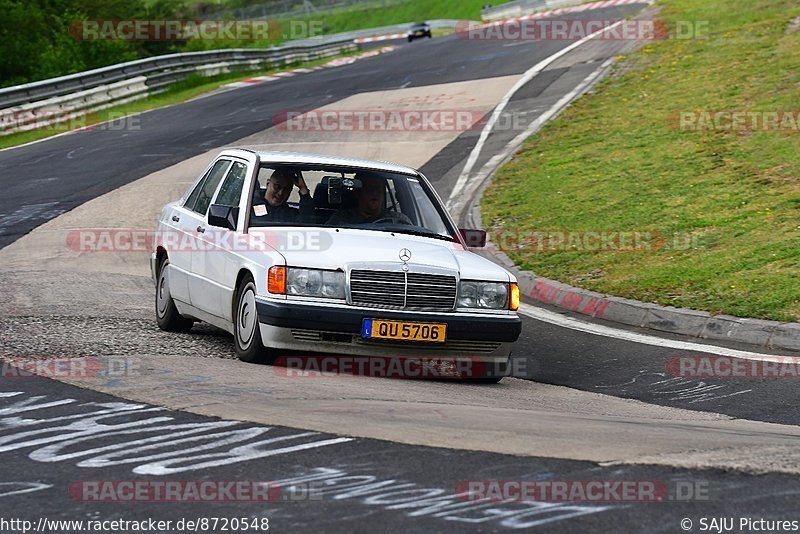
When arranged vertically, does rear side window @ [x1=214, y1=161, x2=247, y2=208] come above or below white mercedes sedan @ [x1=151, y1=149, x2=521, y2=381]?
above

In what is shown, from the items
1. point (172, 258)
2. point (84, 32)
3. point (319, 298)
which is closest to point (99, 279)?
point (172, 258)

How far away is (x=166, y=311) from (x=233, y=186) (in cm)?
131

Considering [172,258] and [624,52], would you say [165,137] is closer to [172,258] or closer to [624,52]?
[624,52]

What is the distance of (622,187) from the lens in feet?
52.9

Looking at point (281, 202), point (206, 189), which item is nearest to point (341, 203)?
point (281, 202)

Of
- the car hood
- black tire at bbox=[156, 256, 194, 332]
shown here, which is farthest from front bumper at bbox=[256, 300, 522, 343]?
black tire at bbox=[156, 256, 194, 332]

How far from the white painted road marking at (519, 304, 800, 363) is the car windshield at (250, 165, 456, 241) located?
6.39 feet

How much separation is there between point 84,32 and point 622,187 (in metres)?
29.5

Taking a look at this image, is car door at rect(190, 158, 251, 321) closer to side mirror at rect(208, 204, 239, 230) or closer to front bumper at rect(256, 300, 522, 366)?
side mirror at rect(208, 204, 239, 230)

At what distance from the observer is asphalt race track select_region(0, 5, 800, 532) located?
4.74m

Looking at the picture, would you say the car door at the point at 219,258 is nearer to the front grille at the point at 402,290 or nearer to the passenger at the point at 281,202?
the passenger at the point at 281,202

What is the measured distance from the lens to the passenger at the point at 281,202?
9.02 meters

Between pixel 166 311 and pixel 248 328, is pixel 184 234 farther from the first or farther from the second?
pixel 248 328

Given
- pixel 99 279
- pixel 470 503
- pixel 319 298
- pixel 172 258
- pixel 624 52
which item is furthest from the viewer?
pixel 624 52
